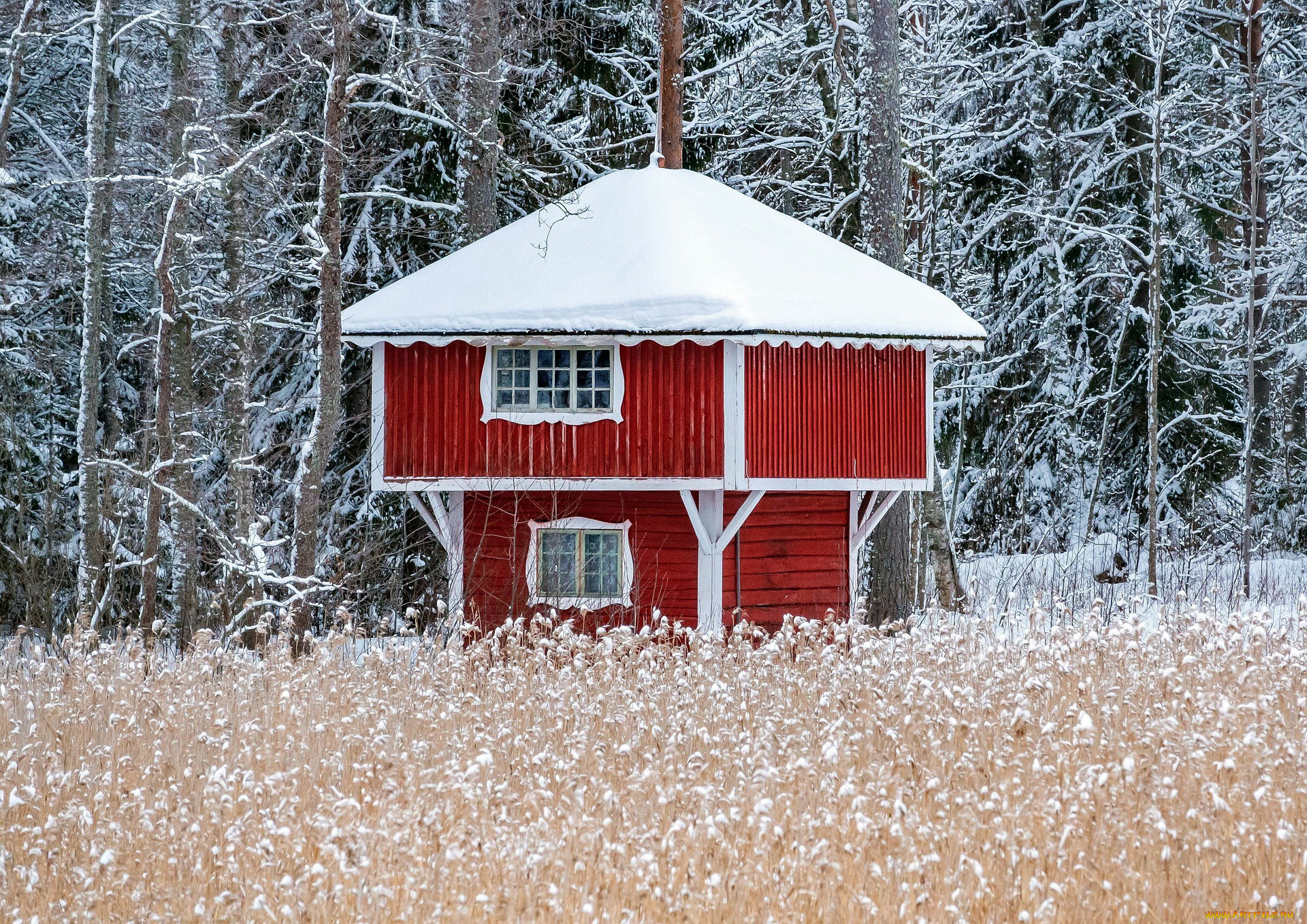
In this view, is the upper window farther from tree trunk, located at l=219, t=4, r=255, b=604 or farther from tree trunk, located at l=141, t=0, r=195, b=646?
tree trunk, located at l=219, t=4, r=255, b=604

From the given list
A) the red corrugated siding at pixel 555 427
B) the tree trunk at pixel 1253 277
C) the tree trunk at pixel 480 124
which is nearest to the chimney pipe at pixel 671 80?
the tree trunk at pixel 480 124

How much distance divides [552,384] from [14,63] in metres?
8.57

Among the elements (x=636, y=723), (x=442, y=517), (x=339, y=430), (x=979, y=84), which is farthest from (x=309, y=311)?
(x=636, y=723)

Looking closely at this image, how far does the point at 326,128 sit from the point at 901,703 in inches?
335

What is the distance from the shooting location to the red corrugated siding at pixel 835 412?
1284 centimetres

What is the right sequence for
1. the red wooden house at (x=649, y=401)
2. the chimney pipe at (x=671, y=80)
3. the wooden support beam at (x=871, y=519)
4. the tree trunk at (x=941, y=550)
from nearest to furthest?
the red wooden house at (x=649, y=401) → the wooden support beam at (x=871, y=519) → the chimney pipe at (x=671, y=80) → the tree trunk at (x=941, y=550)

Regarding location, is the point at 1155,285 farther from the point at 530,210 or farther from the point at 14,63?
the point at 14,63

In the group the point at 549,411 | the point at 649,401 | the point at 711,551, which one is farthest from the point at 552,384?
the point at 711,551

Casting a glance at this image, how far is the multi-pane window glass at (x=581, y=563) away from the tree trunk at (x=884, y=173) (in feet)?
11.0

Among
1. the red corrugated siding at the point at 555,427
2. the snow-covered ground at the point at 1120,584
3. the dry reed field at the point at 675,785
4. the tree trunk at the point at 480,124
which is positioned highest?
the tree trunk at the point at 480,124

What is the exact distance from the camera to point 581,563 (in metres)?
13.9

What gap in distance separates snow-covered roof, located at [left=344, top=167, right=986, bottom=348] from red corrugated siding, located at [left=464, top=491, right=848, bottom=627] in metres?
1.86

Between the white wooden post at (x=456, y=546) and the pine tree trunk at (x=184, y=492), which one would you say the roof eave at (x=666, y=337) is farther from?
the pine tree trunk at (x=184, y=492)

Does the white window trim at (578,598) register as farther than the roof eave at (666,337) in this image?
Yes
